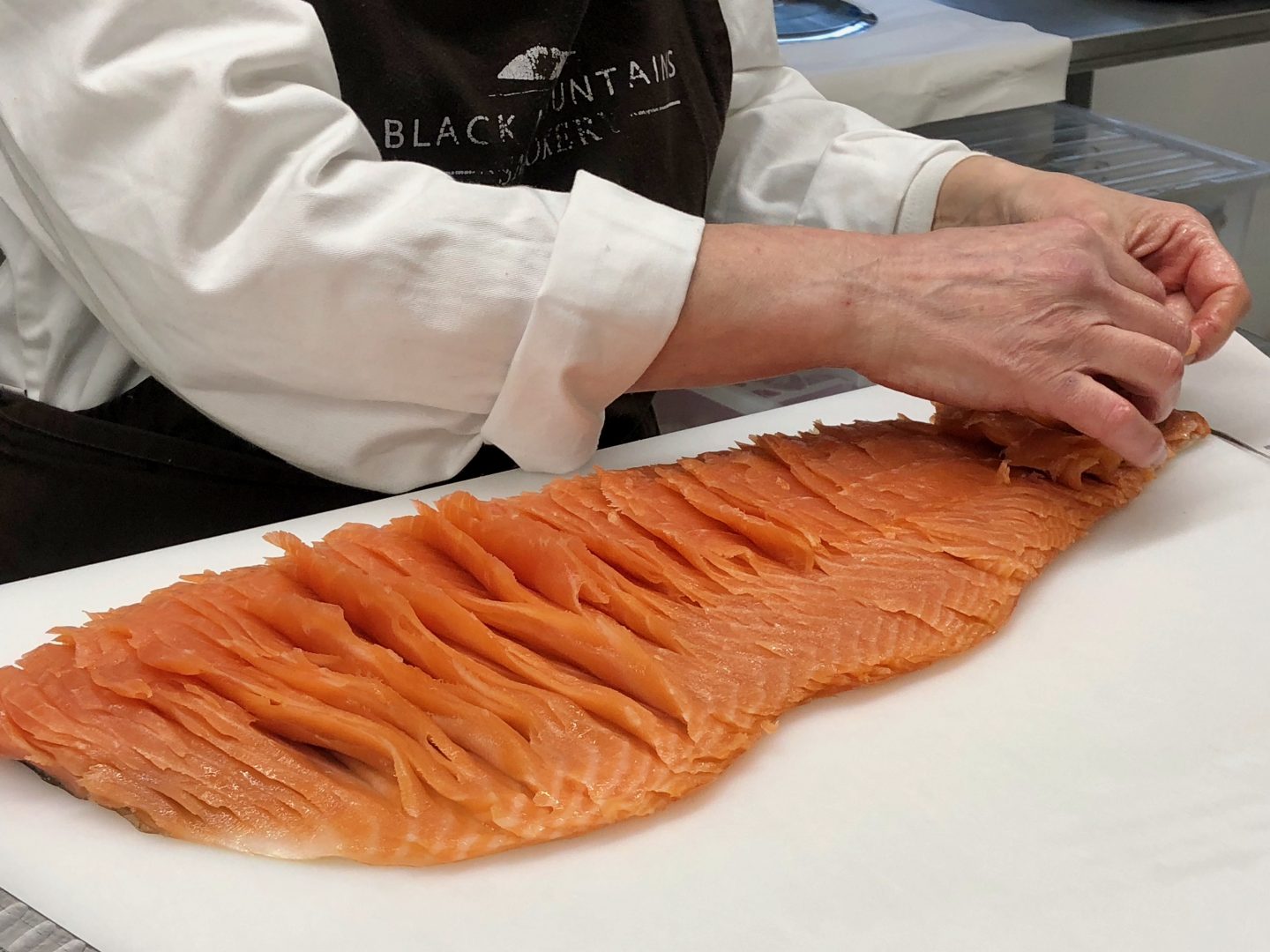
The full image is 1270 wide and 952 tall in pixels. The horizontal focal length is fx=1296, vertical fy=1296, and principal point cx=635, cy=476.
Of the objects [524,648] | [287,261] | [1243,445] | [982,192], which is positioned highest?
[287,261]

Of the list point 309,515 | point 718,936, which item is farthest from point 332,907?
point 309,515

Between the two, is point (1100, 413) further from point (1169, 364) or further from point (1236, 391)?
point (1236, 391)

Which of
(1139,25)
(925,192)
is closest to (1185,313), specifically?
(925,192)

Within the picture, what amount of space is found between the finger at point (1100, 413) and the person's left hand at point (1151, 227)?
0.20 meters

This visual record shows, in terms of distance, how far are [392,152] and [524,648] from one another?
567 mm

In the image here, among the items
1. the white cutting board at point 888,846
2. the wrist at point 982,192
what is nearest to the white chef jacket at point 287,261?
the white cutting board at point 888,846

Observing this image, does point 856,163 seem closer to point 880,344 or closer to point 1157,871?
point 880,344

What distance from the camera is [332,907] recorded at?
0.82m

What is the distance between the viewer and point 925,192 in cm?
163

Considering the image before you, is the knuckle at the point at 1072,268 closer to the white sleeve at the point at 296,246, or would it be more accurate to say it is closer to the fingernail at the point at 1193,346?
the fingernail at the point at 1193,346

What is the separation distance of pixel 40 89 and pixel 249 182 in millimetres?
173

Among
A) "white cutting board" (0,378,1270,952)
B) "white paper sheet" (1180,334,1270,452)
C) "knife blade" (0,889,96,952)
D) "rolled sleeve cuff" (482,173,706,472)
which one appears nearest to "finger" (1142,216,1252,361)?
"white paper sheet" (1180,334,1270,452)

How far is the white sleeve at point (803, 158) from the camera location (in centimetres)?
165

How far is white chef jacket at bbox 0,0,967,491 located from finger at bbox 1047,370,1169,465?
0.37 meters
